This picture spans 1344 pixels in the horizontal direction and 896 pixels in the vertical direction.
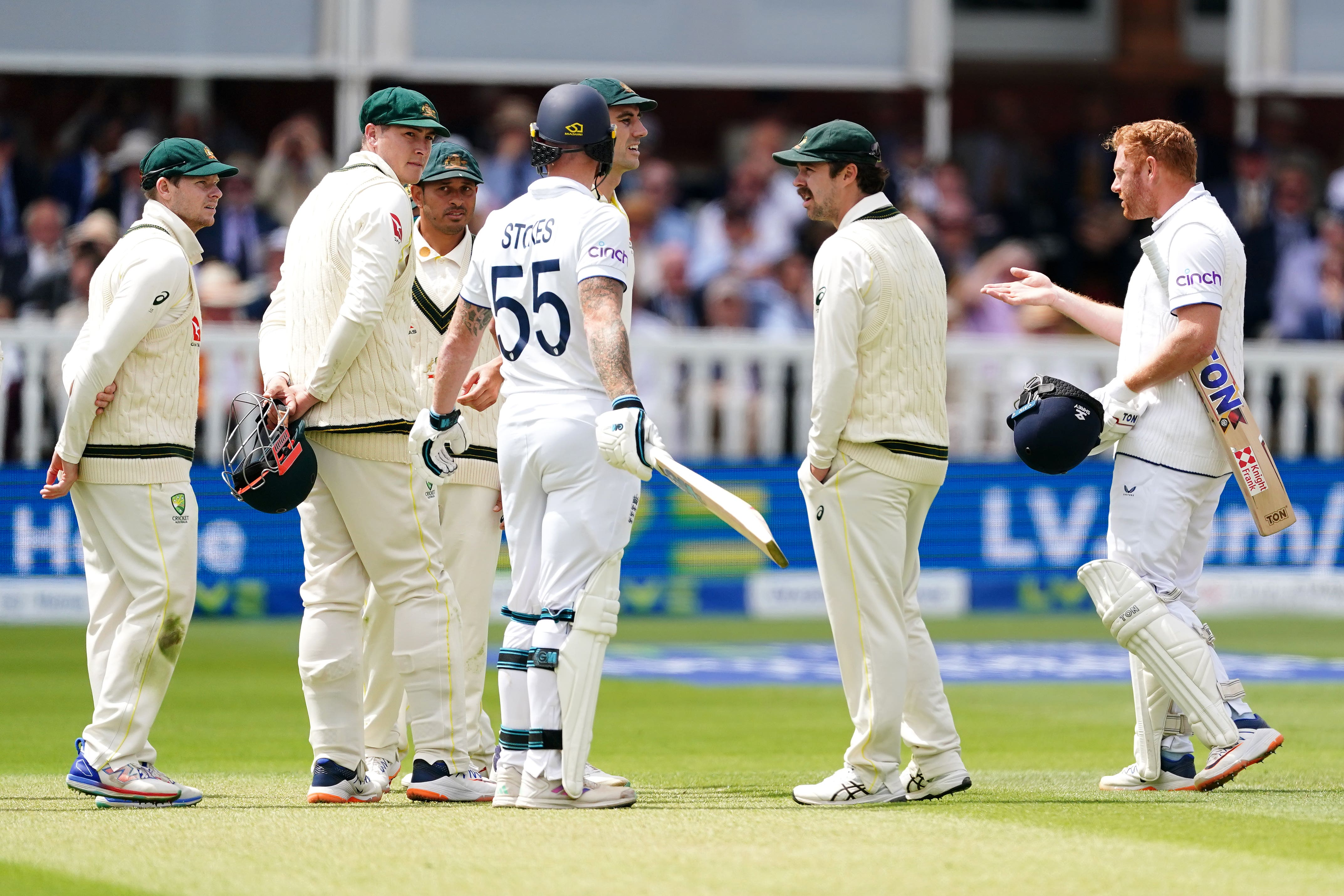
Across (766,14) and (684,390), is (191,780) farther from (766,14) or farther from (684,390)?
(766,14)

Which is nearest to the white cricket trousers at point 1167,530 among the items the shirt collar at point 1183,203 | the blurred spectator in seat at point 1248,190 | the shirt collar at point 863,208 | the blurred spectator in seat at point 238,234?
the shirt collar at point 1183,203

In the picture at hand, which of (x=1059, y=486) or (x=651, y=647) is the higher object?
(x=1059, y=486)

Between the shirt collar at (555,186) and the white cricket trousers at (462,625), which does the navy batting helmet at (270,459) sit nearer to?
the white cricket trousers at (462,625)

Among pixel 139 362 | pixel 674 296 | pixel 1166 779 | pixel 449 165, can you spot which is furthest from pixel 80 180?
pixel 1166 779

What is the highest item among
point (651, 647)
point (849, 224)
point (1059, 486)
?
point (849, 224)

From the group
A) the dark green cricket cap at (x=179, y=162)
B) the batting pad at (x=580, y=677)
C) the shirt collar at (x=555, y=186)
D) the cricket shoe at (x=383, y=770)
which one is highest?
the dark green cricket cap at (x=179, y=162)

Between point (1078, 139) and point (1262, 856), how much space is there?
1382 centimetres

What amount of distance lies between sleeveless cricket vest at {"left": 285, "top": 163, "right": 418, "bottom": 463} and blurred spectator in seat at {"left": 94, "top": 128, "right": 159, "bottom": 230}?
9.15 meters

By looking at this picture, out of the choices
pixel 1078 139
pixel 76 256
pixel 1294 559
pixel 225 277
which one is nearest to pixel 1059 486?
pixel 1294 559

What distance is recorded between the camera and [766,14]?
1764 centimetres

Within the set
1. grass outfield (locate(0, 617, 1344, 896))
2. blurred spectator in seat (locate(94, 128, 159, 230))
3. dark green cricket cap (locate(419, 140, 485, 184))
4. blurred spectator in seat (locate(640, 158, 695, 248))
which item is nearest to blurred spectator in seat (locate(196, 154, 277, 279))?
blurred spectator in seat (locate(94, 128, 159, 230))

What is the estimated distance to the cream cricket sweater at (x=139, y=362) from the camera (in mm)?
6602

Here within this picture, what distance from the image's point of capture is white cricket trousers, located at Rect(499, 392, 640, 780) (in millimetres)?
6379

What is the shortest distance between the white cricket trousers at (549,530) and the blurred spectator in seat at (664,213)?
9.72m
